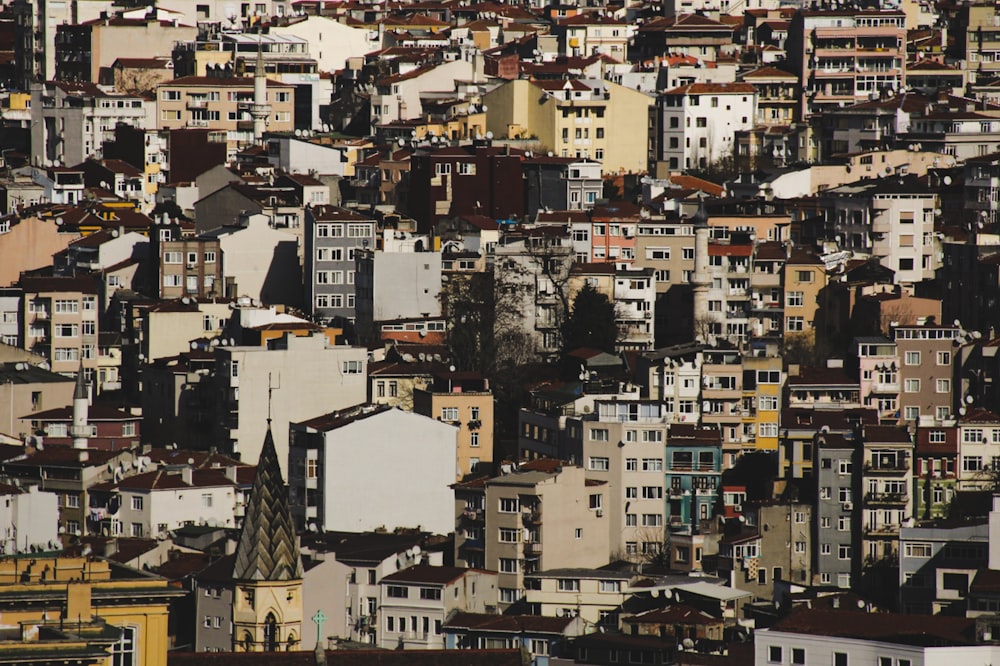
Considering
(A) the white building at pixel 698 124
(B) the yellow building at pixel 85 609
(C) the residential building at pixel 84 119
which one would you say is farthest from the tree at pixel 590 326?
(B) the yellow building at pixel 85 609

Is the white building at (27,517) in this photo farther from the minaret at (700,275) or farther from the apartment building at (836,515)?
the minaret at (700,275)

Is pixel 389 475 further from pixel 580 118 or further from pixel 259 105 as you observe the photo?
pixel 259 105

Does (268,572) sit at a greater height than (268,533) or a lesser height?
lesser

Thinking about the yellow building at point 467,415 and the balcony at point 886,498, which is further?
the yellow building at point 467,415

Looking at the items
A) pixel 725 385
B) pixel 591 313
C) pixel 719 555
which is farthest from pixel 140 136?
pixel 719 555

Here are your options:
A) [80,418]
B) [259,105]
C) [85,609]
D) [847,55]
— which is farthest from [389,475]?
[847,55]

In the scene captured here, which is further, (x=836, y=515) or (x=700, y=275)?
(x=700, y=275)

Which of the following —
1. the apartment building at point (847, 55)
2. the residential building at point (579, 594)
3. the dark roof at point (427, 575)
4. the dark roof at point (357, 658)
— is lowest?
the residential building at point (579, 594)

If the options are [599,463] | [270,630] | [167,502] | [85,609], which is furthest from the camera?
[599,463]
